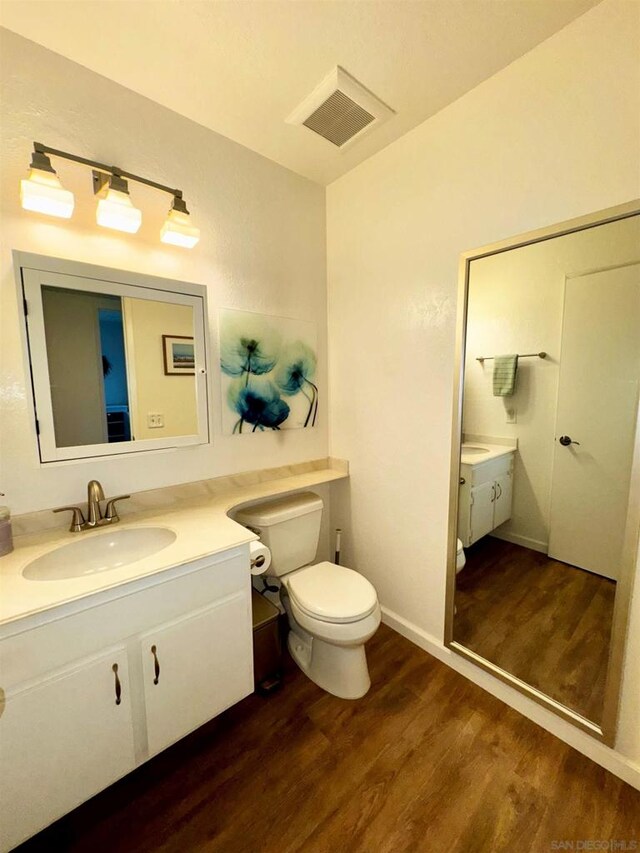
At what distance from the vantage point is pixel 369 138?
5.41ft

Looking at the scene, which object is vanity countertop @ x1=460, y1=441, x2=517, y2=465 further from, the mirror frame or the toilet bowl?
the toilet bowl

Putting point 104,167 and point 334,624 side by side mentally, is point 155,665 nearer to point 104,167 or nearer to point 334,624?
point 334,624

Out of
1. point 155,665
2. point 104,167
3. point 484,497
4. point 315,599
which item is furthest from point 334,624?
point 104,167

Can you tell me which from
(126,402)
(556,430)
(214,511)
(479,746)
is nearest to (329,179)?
(126,402)

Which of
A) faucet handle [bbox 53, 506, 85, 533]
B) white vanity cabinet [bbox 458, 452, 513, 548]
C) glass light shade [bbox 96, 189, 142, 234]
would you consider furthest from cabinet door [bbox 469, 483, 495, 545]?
glass light shade [bbox 96, 189, 142, 234]

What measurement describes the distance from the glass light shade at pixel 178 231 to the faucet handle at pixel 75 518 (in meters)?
1.15

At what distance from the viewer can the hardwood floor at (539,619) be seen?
4.27ft

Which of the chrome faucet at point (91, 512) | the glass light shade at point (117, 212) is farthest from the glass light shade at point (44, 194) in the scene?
the chrome faucet at point (91, 512)

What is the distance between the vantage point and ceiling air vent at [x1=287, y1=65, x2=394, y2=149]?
1332 mm

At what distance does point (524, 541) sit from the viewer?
1.56 m

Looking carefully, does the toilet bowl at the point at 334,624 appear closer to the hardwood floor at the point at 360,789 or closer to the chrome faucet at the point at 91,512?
the hardwood floor at the point at 360,789

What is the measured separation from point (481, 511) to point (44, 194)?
2123mm

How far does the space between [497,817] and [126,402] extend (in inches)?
78.4

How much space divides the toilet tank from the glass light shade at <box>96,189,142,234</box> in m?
1.34
